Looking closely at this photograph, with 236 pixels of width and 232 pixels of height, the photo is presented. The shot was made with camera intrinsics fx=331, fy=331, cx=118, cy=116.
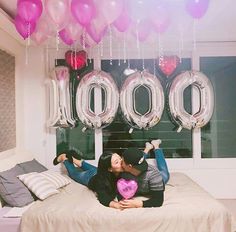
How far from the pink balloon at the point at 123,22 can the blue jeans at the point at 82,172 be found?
146cm

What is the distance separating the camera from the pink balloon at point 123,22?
2758mm

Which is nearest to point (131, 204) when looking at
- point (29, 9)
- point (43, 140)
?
point (29, 9)

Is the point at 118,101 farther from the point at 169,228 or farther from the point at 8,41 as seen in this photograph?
the point at 169,228

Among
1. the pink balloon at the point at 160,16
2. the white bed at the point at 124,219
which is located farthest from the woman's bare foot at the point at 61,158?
the pink balloon at the point at 160,16

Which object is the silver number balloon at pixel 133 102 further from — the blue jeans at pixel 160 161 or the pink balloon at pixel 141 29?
the pink balloon at pixel 141 29

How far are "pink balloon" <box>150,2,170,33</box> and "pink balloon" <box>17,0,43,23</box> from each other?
0.92 metres

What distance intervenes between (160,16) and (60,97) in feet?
5.42

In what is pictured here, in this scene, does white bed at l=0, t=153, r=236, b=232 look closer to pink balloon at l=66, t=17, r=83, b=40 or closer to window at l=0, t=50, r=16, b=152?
window at l=0, t=50, r=16, b=152

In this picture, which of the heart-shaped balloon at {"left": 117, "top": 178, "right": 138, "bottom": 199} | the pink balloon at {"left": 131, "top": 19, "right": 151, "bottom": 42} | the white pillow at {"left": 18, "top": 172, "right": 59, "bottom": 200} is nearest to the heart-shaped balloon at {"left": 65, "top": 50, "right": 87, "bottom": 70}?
the pink balloon at {"left": 131, "top": 19, "right": 151, "bottom": 42}

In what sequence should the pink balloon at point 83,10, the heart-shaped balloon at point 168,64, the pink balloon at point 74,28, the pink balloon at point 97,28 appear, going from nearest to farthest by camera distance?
1. the pink balloon at point 83,10
2. the pink balloon at point 97,28
3. the pink balloon at point 74,28
4. the heart-shaped balloon at point 168,64

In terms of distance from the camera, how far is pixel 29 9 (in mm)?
2561

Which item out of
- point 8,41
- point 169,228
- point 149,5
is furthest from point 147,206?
point 8,41

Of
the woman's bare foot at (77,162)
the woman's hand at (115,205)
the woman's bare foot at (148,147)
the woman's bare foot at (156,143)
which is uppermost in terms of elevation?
the woman's bare foot at (156,143)

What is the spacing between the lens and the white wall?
161 inches
